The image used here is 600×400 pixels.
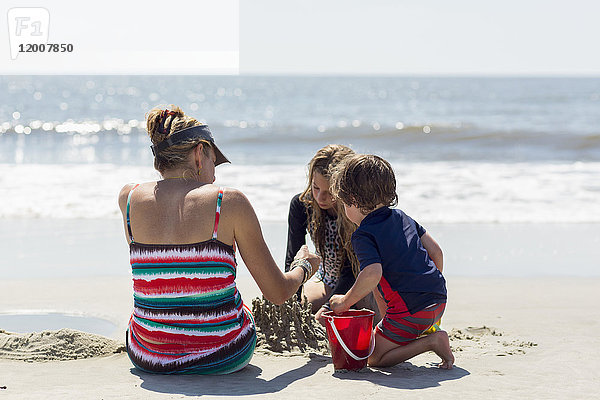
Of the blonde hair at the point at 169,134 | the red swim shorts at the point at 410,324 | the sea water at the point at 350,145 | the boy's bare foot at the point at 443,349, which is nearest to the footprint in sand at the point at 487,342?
the boy's bare foot at the point at 443,349

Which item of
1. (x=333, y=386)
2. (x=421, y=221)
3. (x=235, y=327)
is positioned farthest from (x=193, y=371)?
(x=421, y=221)

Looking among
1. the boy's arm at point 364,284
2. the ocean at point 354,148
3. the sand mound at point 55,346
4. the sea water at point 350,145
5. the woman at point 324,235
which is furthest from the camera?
the ocean at point 354,148

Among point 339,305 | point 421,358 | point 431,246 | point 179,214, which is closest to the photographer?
point 179,214

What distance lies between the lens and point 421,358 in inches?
152

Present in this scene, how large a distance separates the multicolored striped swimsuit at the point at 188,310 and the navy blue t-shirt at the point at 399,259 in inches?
24.5

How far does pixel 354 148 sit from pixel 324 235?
15.2 m

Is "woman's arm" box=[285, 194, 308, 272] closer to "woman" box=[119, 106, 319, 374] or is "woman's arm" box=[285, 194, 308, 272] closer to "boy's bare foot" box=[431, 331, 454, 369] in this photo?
"woman" box=[119, 106, 319, 374]

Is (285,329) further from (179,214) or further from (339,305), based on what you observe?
(179,214)

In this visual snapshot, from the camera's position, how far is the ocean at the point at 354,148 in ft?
31.0

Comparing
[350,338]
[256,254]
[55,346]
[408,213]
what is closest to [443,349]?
[350,338]

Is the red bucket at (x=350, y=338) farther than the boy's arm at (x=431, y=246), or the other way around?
the boy's arm at (x=431, y=246)

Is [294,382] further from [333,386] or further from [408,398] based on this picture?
[408,398]

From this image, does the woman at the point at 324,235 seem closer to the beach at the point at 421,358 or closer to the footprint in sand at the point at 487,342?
the footprint in sand at the point at 487,342

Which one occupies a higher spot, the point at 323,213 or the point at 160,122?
the point at 160,122
